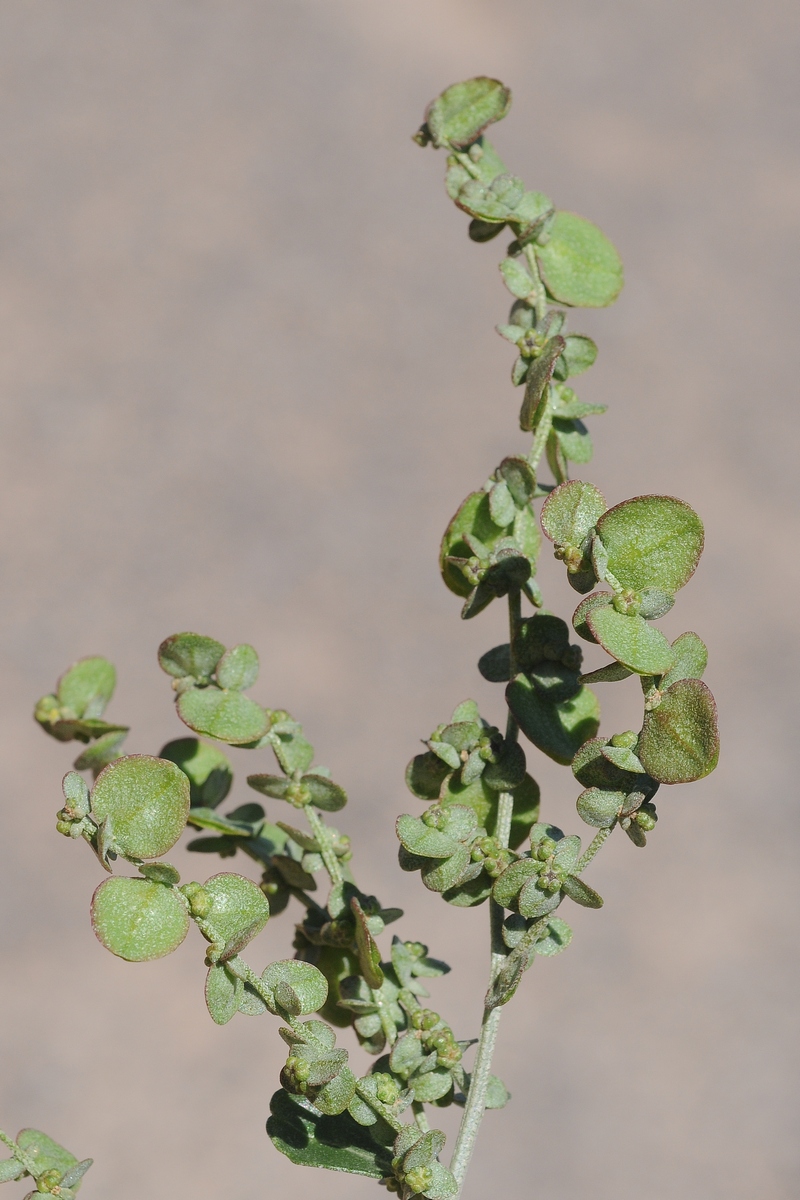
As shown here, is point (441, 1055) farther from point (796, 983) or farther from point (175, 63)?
point (175, 63)

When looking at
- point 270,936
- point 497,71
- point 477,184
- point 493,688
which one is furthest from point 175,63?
point 477,184

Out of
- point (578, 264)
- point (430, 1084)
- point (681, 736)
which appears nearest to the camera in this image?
point (681, 736)

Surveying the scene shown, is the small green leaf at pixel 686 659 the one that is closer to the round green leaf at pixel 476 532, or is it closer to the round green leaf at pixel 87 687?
the round green leaf at pixel 476 532

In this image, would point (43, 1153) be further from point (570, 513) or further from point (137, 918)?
point (570, 513)

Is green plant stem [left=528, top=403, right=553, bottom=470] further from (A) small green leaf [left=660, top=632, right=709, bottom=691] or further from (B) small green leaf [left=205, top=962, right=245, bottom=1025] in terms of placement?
(B) small green leaf [left=205, top=962, right=245, bottom=1025]

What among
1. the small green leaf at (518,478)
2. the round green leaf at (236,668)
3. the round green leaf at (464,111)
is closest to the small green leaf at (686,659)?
the small green leaf at (518,478)

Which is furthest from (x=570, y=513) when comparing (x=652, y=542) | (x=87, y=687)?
(x=87, y=687)
